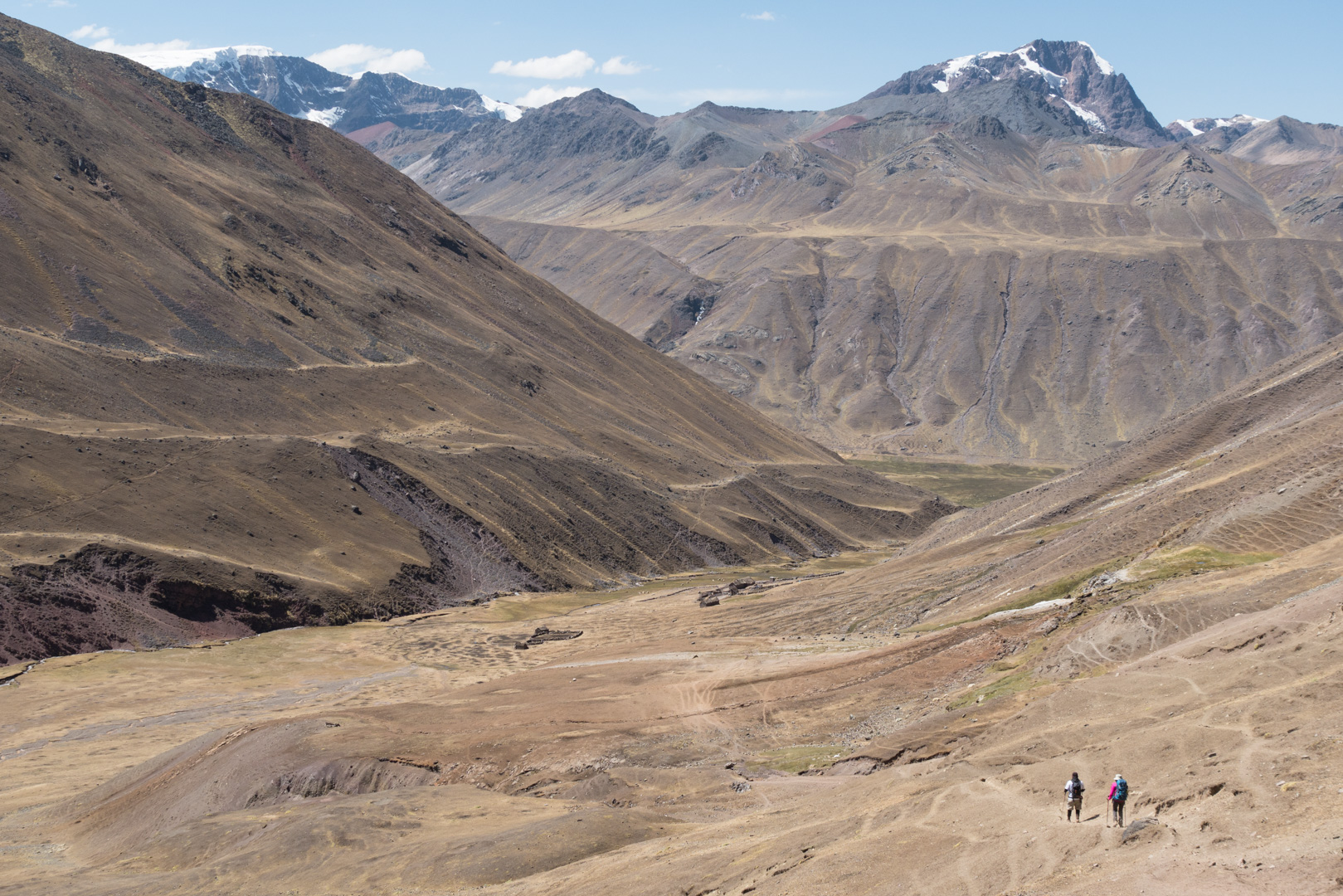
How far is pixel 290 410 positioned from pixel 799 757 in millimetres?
68134

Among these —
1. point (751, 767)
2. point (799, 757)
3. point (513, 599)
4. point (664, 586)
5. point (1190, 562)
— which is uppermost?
point (1190, 562)

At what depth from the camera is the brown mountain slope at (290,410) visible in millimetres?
68000

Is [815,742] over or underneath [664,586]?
over

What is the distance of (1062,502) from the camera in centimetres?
7056

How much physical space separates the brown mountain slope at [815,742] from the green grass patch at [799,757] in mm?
134

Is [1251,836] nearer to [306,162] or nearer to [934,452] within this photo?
[306,162]

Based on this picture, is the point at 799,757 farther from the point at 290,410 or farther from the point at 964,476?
the point at 964,476

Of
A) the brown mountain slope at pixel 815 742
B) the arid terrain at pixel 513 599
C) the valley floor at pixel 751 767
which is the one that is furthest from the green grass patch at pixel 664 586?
the valley floor at pixel 751 767

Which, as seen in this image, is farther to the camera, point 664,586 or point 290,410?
point 290,410

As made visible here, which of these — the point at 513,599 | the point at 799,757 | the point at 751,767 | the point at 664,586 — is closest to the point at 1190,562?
the point at 799,757

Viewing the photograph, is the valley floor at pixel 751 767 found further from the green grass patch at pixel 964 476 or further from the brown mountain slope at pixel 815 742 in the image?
the green grass patch at pixel 964 476

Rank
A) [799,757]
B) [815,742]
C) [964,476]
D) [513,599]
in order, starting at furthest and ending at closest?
[964,476]
[513,599]
[815,742]
[799,757]

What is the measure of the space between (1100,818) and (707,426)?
11485cm

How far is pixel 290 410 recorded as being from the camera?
90.6 metres
